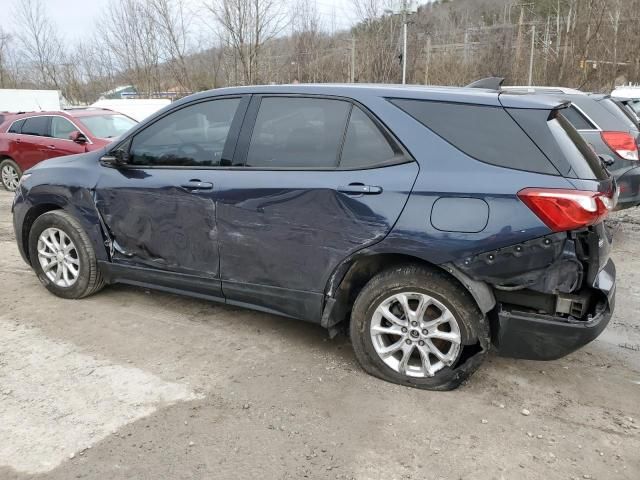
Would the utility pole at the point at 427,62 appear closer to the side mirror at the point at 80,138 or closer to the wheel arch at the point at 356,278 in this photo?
the side mirror at the point at 80,138

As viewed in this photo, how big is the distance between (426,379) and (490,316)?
1.74 feet

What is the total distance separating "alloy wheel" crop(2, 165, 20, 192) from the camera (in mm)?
11227

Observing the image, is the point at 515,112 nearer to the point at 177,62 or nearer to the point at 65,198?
the point at 65,198

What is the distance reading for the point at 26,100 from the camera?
2317 cm

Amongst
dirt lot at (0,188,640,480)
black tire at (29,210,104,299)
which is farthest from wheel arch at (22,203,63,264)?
dirt lot at (0,188,640,480)

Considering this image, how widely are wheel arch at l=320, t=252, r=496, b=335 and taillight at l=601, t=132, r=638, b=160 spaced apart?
14.0 ft

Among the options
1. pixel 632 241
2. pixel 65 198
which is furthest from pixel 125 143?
pixel 632 241

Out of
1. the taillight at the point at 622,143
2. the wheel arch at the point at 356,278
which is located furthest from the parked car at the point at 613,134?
the wheel arch at the point at 356,278

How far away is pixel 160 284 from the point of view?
13.4 ft

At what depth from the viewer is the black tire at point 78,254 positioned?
4.32 metres

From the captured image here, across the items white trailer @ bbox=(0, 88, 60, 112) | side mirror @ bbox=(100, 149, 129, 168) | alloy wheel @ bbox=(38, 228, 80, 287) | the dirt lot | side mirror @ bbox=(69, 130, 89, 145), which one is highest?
white trailer @ bbox=(0, 88, 60, 112)

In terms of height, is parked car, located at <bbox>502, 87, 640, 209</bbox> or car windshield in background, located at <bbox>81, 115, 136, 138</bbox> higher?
car windshield in background, located at <bbox>81, 115, 136, 138</bbox>

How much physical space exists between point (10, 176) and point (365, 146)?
10.6m

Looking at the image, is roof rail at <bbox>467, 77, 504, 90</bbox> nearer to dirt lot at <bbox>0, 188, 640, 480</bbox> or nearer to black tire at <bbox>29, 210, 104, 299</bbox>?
dirt lot at <bbox>0, 188, 640, 480</bbox>
